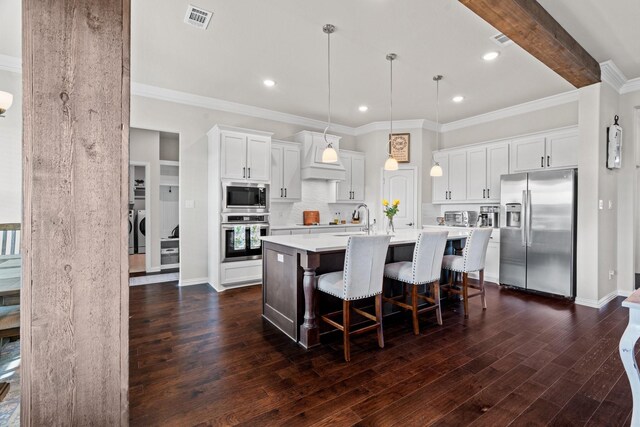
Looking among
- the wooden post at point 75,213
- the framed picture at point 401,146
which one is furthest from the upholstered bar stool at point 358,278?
the framed picture at point 401,146

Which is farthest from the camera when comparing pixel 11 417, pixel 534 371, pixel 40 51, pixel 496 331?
pixel 496 331

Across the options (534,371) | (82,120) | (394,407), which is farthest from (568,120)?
(82,120)

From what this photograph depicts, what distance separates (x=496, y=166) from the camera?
521 cm

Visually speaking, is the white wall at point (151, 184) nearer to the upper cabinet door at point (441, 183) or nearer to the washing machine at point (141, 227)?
the washing machine at point (141, 227)

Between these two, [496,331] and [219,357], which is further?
[496,331]

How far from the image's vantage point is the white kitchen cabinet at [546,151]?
440 centimetres

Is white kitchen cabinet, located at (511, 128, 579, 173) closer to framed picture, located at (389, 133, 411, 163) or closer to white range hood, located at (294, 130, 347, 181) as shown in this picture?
framed picture, located at (389, 133, 411, 163)

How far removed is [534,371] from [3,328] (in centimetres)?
374

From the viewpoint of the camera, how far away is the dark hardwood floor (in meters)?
1.87

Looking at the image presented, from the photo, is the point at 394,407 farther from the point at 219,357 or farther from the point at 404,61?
the point at 404,61

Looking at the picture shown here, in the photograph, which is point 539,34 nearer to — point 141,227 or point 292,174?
point 292,174

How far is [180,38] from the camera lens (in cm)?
324

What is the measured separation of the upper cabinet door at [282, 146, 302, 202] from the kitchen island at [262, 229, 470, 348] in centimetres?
230

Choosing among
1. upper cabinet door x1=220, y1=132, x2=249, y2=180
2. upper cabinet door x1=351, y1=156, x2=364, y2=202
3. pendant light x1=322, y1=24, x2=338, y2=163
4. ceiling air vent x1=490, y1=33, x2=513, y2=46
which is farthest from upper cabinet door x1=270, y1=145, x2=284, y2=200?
ceiling air vent x1=490, y1=33, x2=513, y2=46
